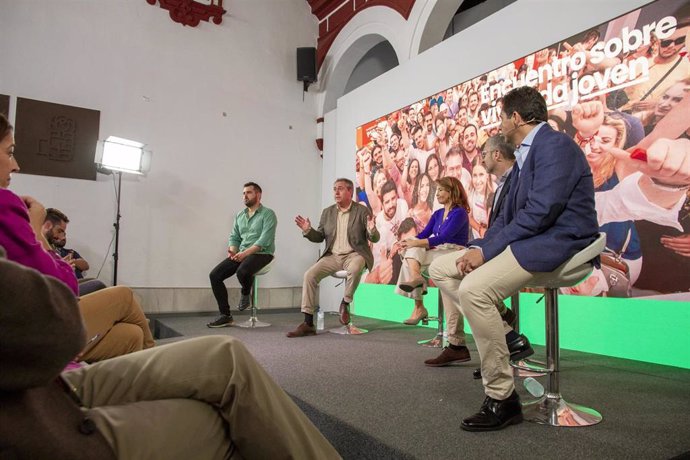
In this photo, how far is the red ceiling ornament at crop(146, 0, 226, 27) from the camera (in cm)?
622

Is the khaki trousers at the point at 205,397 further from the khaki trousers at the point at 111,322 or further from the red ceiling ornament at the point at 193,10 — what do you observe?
the red ceiling ornament at the point at 193,10

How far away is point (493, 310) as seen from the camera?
70.3 inches

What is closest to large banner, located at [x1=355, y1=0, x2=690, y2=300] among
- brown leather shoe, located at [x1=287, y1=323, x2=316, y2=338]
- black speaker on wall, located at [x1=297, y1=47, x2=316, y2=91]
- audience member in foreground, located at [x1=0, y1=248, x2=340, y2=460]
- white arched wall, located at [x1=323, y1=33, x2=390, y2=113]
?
brown leather shoe, located at [x1=287, y1=323, x2=316, y2=338]

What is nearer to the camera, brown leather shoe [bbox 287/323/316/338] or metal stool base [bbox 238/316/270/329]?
brown leather shoe [bbox 287/323/316/338]

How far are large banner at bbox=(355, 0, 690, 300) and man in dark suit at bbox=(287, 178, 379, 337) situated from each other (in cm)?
105

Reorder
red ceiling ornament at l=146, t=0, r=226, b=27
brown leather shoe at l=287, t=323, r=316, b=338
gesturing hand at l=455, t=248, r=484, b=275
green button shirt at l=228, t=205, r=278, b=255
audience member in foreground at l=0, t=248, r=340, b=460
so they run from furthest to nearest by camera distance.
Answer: red ceiling ornament at l=146, t=0, r=226, b=27, green button shirt at l=228, t=205, r=278, b=255, brown leather shoe at l=287, t=323, r=316, b=338, gesturing hand at l=455, t=248, r=484, b=275, audience member in foreground at l=0, t=248, r=340, b=460

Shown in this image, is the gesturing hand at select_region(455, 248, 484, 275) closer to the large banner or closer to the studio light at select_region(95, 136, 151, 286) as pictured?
the large banner

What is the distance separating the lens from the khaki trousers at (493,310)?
5.73 ft

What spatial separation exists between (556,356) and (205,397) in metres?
1.48

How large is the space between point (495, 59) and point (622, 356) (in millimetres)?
2684

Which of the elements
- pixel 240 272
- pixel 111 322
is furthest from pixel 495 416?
pixel 240 272

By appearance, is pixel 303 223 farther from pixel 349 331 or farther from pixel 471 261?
pixel 471 261

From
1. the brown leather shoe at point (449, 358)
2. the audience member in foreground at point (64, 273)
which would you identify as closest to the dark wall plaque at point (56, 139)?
the audience member in foreground at point (64, 273)

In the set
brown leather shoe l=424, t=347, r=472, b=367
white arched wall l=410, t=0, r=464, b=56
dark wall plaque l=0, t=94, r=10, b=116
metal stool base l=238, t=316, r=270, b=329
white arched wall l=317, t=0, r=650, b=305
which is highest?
white arched wall l=410, t=0, r=464, b=56
